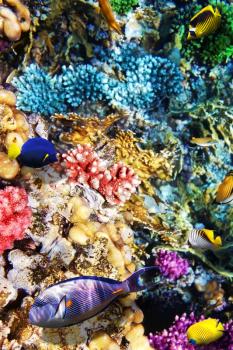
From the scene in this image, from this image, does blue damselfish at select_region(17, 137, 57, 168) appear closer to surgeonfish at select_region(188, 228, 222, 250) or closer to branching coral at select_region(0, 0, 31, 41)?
branching coral at select_region(0, 0, 31, 41)

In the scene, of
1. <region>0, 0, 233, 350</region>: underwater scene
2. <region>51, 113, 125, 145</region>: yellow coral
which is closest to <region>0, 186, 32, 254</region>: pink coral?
<region>0, 0, 233, 350</region>: underwater scene

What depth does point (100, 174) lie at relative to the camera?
3777 millimetres

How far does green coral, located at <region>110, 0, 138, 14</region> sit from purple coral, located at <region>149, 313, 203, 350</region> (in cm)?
383

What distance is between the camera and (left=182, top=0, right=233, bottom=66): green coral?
5.24 metres

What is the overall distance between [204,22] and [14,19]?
2023 mm

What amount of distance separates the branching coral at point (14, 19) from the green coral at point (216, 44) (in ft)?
7.32

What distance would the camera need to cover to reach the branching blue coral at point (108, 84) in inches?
170

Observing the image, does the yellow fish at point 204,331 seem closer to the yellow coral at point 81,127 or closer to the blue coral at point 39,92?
the yellow coral at point 81,127

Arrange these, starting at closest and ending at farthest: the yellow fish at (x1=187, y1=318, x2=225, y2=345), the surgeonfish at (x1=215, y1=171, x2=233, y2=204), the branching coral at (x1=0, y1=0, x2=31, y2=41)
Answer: the surgeonfish at (x1=215, y1=171, x2=233, y2=204)
the yellow fish at (x1=187, y1=318, x2=225, y2=345)
the branching coral at (x1=0, y1=0, x2=31, y2=41)

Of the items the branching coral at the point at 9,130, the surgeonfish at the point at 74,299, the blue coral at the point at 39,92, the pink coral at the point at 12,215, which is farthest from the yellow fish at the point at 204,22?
the surgeonfish at the point at 74,299

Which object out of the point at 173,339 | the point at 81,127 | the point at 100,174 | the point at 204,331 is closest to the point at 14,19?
the point at 81,127

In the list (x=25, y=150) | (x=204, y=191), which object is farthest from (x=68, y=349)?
(x=204, y=191)

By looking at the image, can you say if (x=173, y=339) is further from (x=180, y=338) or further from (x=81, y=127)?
(x=81, y=127)

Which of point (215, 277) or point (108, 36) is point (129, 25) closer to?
point (108, 36)
